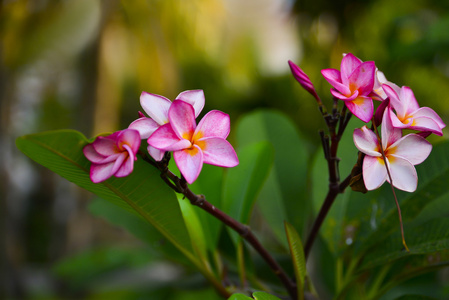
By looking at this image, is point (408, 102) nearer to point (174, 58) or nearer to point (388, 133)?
point (388, 133)

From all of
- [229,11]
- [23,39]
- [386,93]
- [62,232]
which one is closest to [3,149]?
[23,39]

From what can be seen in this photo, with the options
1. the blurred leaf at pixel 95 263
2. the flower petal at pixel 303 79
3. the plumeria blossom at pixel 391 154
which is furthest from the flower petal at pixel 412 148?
the blurred leaf at pixel 95 263

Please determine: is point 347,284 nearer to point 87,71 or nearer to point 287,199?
point 287,199

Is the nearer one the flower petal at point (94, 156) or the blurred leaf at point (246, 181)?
the flower petal at point (94, 156)

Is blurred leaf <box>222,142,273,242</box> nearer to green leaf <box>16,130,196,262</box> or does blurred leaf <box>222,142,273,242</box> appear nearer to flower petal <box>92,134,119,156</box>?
green leaf <box>16,130,196,262</box>

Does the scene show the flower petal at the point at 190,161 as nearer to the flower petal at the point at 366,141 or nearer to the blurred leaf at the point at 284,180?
the flower petal at the point at 366,141

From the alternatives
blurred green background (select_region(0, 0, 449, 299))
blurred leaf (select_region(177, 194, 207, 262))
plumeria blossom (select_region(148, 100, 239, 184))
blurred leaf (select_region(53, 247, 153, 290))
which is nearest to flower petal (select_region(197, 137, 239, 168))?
plumeria blossom (select_region(148, 100, 239, 184))
